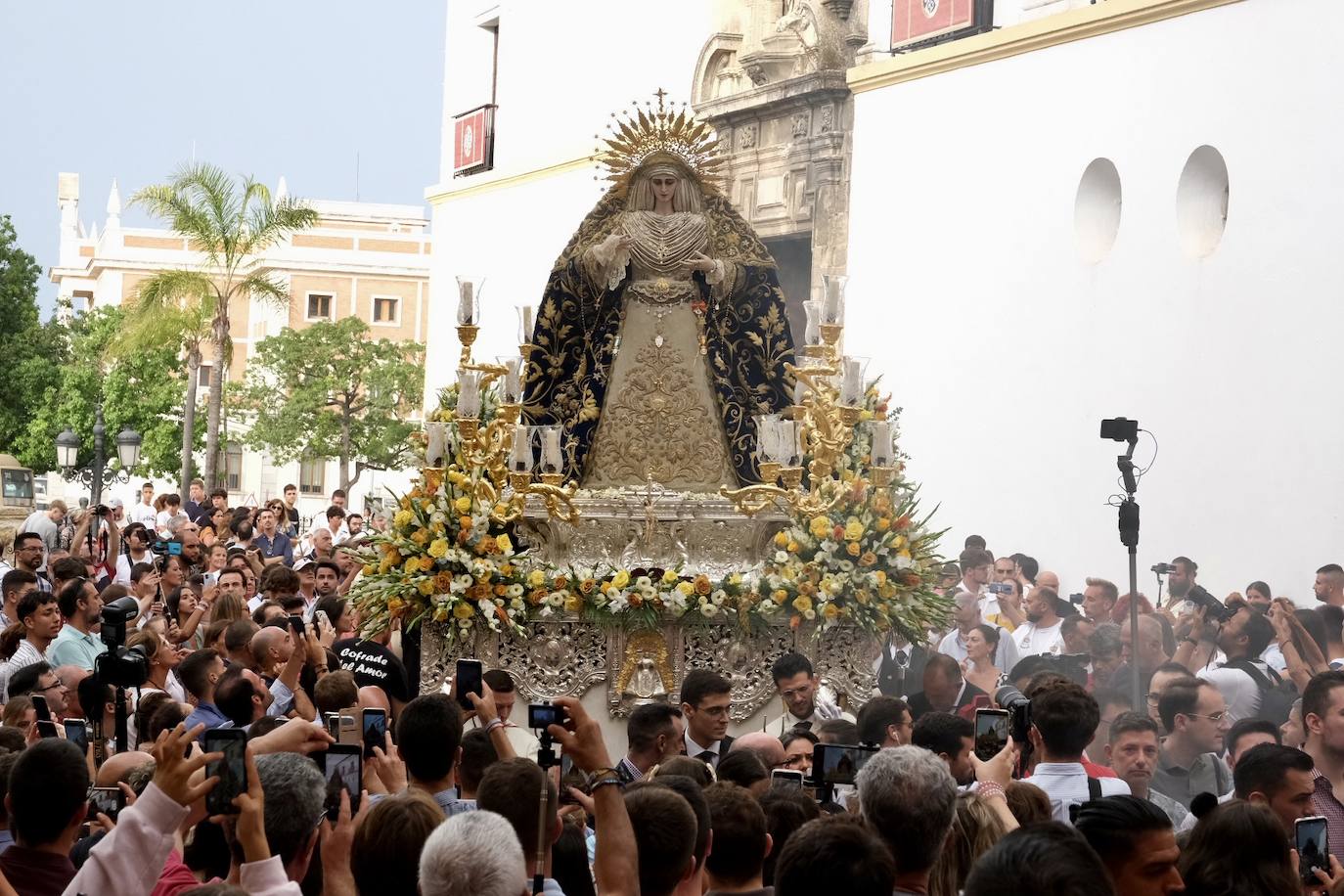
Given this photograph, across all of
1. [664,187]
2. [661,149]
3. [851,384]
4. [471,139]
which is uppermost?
[471,139]

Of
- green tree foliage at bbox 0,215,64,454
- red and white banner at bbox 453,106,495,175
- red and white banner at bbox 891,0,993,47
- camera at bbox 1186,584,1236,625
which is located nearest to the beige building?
green tree foliage at bbox 0,215,64,454

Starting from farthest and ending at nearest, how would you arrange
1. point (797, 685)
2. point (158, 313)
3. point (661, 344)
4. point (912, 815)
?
point (158, 313) < point (661, 344) < point (797, 685) < point (912, 815)

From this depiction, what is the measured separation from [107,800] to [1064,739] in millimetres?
2738

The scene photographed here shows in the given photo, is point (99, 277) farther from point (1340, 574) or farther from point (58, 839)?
point (58, 839)

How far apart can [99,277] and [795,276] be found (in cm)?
3810

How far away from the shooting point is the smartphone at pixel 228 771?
3836 mm

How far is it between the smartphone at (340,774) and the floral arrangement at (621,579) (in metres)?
5.15

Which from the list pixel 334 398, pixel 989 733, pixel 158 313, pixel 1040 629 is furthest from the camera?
pixel 334 398

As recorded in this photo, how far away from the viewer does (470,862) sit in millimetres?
3449

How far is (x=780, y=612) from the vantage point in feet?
31.9

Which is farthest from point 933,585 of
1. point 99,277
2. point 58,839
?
point 99,277

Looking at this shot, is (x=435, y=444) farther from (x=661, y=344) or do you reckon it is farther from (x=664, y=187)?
(x=664, y=187)

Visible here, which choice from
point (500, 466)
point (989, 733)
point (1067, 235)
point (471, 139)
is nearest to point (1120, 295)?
point (1067, 235)

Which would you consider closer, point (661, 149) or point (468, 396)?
point (468, 396)
